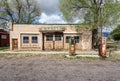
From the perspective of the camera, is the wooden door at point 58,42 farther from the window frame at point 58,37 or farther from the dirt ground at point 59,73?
the dirt ground at point 59,73

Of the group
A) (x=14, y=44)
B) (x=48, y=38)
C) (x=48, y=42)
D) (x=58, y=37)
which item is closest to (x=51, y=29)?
(x=48, y=38)

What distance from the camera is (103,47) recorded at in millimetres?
19188

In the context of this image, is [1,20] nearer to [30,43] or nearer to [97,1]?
[30,43]

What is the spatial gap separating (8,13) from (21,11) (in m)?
3.70

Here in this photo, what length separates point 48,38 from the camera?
28938mm

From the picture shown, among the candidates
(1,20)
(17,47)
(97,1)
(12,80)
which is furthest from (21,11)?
(12,80)

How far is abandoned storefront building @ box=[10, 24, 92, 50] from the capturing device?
28.6 m

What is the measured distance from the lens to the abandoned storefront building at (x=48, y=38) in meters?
28.6

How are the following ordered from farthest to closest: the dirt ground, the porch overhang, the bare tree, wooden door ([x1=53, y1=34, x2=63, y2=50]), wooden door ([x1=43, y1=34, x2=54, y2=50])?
the bare tree, wooden door ([x1=43, y1=34, x2=54, y2=50]), wooden door ([x1=53, y1=34, x2=63, y2=50]), the porch overhang, the dirt ground

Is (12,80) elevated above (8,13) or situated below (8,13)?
below

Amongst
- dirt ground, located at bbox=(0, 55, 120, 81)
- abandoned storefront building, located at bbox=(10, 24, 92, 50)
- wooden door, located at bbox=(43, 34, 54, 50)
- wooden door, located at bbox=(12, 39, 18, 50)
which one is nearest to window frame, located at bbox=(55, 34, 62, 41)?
abandoned storefront building, located at bbox=(10, 24, 92, 50)

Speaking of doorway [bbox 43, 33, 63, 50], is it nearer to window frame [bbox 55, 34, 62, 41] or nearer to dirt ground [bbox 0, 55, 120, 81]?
window frame [bbox 55, 34, 62, 41]

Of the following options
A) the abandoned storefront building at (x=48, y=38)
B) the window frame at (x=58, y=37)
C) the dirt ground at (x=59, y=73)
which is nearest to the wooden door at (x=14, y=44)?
the abandoned storefront building at (x=48, y=38)

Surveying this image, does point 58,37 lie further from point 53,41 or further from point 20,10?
point 20,10
